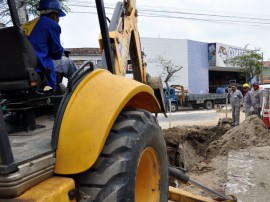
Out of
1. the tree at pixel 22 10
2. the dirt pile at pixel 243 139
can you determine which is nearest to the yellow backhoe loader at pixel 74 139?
the tree at pixel 22 10

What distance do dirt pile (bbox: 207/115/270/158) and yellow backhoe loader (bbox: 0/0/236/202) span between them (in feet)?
20.6

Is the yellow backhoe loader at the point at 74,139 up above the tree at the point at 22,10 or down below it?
below

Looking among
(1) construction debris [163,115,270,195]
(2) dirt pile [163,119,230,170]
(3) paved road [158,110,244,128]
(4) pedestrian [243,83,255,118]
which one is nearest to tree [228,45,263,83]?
(3) paved road [158,110,244,128]

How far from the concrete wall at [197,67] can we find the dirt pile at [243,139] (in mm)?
28146

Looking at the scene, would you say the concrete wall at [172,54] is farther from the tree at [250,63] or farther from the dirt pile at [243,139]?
the dirt pile at [243,139]

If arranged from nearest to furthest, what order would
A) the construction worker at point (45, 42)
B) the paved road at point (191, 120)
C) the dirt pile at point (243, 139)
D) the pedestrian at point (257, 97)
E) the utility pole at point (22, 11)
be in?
the utility pole at point (22, 11) < the construction worker at point (45, 42) < the dirt pile at point (243, 139) < the pedestrian at point (257, 97) < the paved road at point (191, 120)

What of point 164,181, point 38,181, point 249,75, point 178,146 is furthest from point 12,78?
point 249,75

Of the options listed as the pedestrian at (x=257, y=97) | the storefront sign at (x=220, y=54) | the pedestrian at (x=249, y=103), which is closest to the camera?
the pedestrian at (x=257, y=97)

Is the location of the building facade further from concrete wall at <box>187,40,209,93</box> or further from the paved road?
the paved road

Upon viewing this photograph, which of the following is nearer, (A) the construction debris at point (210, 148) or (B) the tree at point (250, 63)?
(A) the construction debris at point (210, 148)

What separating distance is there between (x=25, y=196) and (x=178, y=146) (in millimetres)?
8536

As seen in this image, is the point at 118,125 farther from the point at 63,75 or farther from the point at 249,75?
the point at 249,75

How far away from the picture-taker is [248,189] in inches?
224

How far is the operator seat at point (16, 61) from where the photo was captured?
247 centimetres
